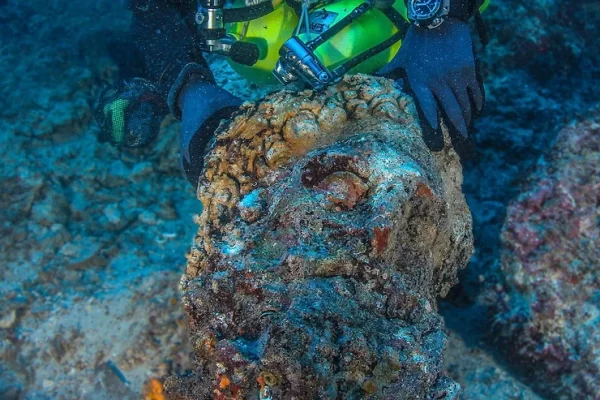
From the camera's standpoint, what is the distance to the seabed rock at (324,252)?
1268 mm

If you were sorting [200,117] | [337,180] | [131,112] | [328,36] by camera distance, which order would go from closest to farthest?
[337,180] → [200,117] → [328,36] → [131,112]

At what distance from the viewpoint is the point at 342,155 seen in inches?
66.8

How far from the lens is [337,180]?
A: 1673mm

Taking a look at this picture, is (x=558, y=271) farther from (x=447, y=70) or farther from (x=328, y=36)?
(x=328, y=36)

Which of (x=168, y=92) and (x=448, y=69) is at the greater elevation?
(x=448, y=69)

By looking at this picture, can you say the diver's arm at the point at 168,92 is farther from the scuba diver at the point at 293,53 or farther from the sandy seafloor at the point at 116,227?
the sandy seafloor at the point at 116,227

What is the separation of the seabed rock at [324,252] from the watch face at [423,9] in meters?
0.45

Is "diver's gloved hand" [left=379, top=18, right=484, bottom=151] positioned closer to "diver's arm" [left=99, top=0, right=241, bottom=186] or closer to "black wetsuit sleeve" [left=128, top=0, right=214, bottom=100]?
"diver's arm" [left=99, top=0, right=241, bottom=186]

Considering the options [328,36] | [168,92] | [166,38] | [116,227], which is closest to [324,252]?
[328,36]

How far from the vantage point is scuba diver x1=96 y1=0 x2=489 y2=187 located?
2209 millimetres

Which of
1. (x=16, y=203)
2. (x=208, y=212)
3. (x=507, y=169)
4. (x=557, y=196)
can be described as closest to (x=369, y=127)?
(x=208, y=212)

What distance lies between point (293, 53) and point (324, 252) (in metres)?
1.27

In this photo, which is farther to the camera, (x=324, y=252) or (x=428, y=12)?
(x=428, y=12)

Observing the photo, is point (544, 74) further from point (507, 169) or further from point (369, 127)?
point (369, 127)
